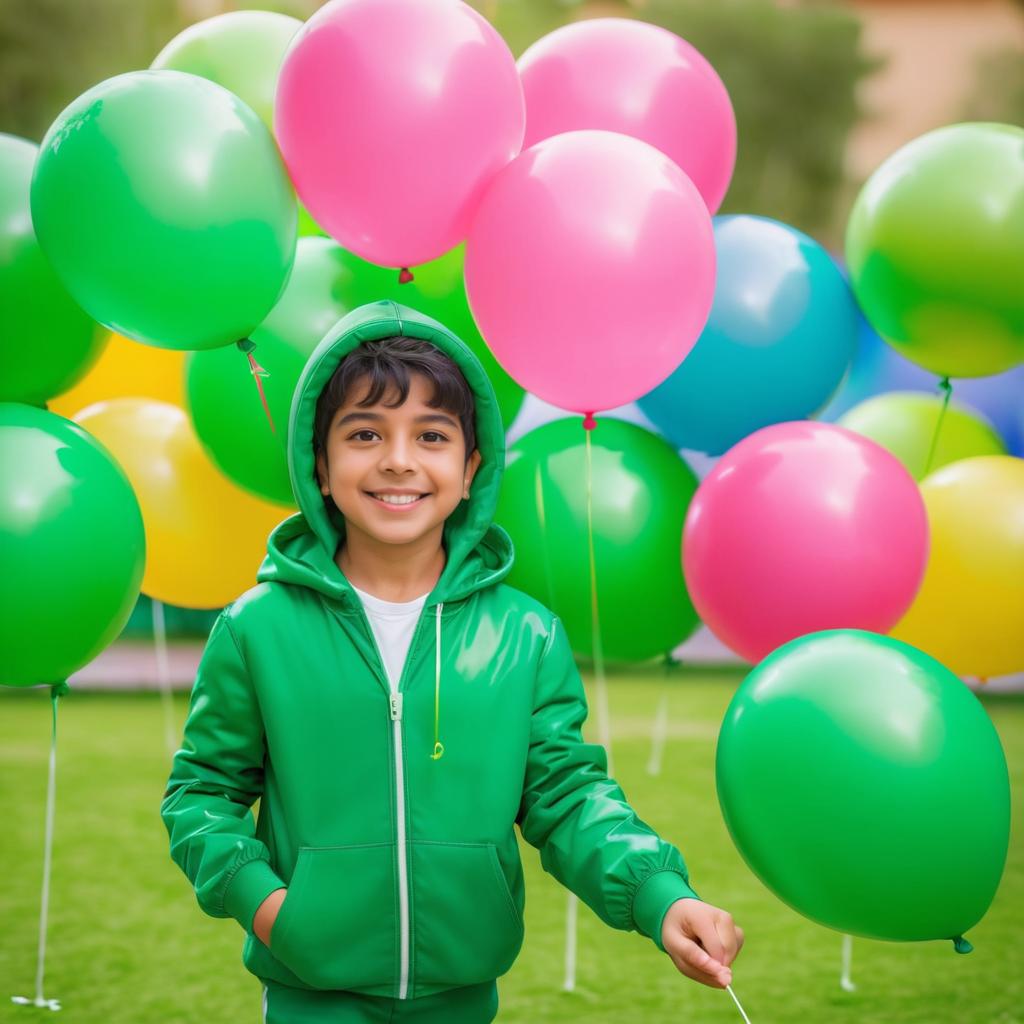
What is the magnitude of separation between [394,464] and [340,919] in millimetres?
580

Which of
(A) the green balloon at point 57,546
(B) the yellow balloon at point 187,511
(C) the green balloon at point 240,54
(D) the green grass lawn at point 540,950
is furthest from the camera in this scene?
(D) the green grass lawn at point 540,950

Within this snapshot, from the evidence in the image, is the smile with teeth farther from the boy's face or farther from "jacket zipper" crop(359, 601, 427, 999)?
"jacket zipper" crop(359, 601, 427, 999)

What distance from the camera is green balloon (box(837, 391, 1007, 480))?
8.48ft

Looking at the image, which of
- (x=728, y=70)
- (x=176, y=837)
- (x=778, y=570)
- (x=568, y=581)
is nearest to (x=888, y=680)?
(x=778, y=570)

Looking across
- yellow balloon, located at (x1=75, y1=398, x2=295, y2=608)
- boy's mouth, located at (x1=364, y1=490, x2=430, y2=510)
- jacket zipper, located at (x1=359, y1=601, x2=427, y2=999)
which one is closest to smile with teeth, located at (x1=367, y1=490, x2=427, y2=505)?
boy's mouth, located at (x1=364, y1=490, x2=430, y2=510)

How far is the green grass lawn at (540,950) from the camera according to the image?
304 centimetres

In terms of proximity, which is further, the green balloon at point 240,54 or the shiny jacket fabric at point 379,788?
the green balloon at point 240,54

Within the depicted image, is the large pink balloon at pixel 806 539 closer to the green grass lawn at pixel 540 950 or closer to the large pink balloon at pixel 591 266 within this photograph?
the large pink balloon at pixel 591 266

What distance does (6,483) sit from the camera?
1984 mm

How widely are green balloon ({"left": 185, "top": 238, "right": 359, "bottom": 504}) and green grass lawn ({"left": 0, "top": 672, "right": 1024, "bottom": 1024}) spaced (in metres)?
1.23

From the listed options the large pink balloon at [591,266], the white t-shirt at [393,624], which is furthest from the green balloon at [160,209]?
the white t-shirt at [393,624]

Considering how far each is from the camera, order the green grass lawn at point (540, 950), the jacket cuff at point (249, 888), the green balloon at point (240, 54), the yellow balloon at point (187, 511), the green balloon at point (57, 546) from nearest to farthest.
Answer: the jacket cuff at point (249, 888)
the green balloon at point (57, 546)
the green balloon at point (240, 54)
the yellow balloon at point (187, 511)
the green grass lawn at point (540, 950)

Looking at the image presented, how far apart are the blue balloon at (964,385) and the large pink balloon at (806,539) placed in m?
0.63

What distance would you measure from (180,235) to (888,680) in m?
1.16
